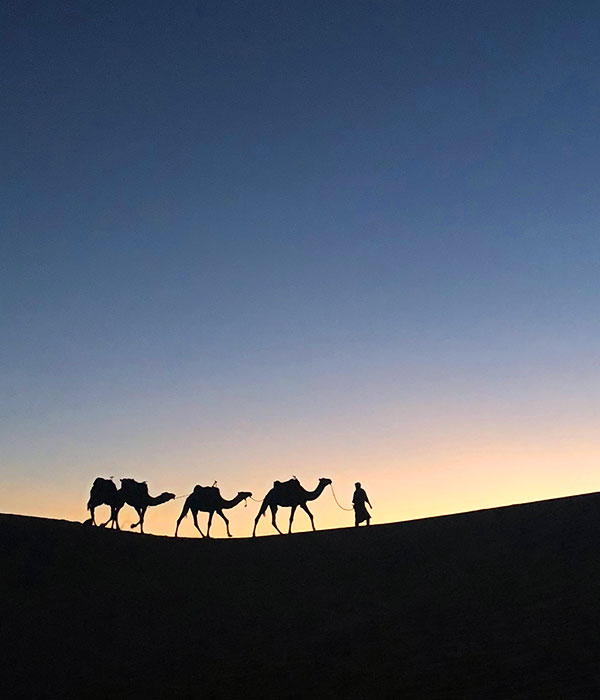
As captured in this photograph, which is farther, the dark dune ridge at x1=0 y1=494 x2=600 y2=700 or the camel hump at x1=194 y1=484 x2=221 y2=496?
the camel hump at x1=194 y1=484 x2=221 y2=496

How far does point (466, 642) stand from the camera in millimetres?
9719

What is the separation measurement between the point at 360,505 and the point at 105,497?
7696 mm

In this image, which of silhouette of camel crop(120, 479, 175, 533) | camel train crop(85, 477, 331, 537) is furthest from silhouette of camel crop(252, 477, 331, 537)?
silhouette of camel crop(120, 479, 175, 533)

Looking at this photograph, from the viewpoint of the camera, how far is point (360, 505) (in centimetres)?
2448

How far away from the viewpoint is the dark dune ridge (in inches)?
358

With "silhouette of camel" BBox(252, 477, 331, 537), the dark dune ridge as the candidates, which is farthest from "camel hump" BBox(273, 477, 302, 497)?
the dark dune ridge

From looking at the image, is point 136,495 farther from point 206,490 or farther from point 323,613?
point 323,613

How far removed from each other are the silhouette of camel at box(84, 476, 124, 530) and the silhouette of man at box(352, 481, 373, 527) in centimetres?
716

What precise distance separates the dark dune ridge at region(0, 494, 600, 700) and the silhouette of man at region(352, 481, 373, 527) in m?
4.38

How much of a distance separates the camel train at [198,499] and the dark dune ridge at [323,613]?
3.21m

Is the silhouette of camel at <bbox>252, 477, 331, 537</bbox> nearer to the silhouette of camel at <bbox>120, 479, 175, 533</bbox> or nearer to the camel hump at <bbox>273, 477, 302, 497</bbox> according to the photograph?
the camel hump at <bbox>273, 477, 302, 497</bbox>

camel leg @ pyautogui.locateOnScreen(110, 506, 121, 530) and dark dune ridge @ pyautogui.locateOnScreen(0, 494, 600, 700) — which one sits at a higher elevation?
camel leg @ pyautogui.locateOnScreen(110, 506, 121, 530)

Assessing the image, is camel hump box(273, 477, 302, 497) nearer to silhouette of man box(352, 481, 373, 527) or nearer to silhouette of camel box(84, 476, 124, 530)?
silhouette of man box(352, 481, 373, 527)

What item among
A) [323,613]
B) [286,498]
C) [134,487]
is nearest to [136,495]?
[134,487]
